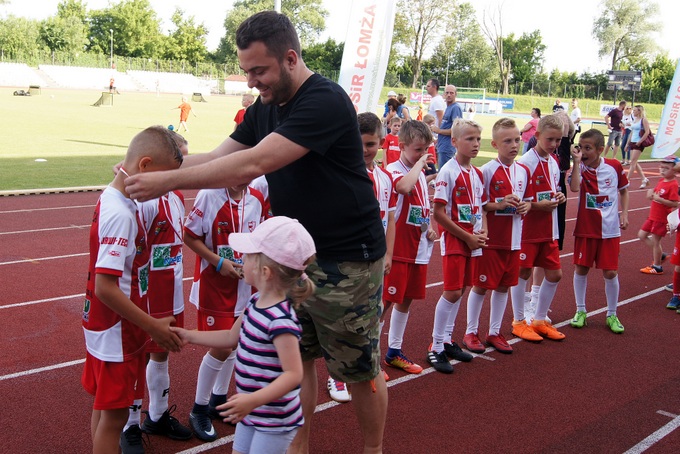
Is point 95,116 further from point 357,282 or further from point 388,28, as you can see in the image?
point 357,282

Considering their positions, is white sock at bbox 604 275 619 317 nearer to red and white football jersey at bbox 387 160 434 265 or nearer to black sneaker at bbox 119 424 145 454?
red and white football jersey at bbox 387 160 434 265

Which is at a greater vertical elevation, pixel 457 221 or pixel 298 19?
pixel 298 19

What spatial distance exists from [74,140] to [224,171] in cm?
2056

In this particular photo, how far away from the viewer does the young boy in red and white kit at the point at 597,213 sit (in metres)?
6.44

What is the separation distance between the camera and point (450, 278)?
5.40 m

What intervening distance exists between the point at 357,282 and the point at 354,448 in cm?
140

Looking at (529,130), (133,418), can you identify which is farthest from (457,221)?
(529,130)

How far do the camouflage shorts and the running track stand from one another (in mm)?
1029

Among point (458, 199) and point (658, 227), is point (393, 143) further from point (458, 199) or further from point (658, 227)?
point (458, 199)

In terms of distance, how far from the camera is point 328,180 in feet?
9.59

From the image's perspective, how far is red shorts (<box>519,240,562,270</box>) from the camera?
20.1 feet

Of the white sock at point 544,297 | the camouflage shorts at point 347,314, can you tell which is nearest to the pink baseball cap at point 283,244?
the camouflage shorts at point 347,314

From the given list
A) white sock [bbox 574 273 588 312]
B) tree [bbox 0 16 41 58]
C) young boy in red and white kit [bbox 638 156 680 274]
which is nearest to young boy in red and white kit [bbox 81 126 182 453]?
white sock [bbox 574 273 588 312]

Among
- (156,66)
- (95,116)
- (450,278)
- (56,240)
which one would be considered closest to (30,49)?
(156,66)
